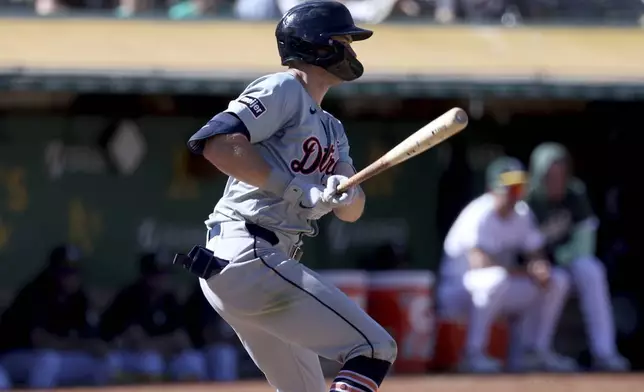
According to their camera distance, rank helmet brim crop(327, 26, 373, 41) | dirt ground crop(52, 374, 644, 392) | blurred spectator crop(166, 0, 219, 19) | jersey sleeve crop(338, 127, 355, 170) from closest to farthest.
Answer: helmet brim crop(327, 26, 373, 41) < jersey sleeve crop(338, 127, 355, 170) < dirt ground crop(52, 374, 644, 392) < blurred spectator crop(166, 0, 219, 19)

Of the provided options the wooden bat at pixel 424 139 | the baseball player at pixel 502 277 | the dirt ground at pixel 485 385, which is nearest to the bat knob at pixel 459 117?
the wooden bat at pixel 424 139

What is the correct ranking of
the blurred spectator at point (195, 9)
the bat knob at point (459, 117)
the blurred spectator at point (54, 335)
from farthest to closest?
the blurred spectator at point (195, 9) < the blurred spectator at point (54, 335) < the bat knob at point (459, 117)

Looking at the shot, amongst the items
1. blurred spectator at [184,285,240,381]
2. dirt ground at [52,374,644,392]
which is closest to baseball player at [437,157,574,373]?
dirt ground at [52,374,644,392]

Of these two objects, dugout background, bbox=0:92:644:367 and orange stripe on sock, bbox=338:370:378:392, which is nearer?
orange stripe on sock, bbox=338:370:378:392

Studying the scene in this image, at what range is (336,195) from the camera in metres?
4.10

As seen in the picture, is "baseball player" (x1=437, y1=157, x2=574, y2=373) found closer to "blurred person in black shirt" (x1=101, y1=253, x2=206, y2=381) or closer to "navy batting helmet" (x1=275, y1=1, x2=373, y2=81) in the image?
"blurred person in black shirt" (x1=101, y1=253, x2=206, y2=381)

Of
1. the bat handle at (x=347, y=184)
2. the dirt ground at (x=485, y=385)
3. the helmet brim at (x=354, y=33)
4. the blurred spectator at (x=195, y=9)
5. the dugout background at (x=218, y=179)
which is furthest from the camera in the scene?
the blurred spectator at (x=195, y=9)

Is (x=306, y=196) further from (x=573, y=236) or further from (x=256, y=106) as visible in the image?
Answer: (x=573, y=236)

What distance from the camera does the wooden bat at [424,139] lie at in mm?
3951

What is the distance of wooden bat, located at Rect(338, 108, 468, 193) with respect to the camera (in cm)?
395

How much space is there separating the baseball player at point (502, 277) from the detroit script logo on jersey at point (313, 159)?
15.1 ft

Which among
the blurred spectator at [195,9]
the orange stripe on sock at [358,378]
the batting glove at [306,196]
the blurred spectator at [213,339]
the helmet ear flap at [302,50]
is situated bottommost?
the blurred spectator at [213,339]

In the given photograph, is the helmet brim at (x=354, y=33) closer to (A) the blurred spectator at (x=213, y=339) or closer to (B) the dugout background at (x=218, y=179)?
(A) the blurred spectator at (x=213, y=339)

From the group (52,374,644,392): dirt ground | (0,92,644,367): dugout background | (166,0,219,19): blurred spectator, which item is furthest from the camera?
(166,0,219,19): blurred spectator
